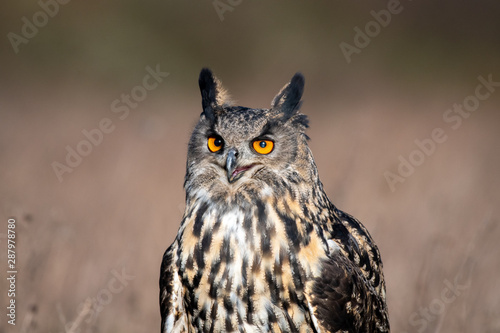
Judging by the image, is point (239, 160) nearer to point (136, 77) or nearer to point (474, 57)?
point (136, 77)

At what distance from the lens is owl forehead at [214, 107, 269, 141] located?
320 centimetres

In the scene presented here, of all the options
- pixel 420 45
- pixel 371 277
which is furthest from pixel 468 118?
pixel 371 277

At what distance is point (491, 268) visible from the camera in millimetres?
5383

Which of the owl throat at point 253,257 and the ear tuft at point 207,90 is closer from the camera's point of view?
the owl throat at point 253,257

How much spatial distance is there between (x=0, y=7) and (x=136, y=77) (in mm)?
3824
